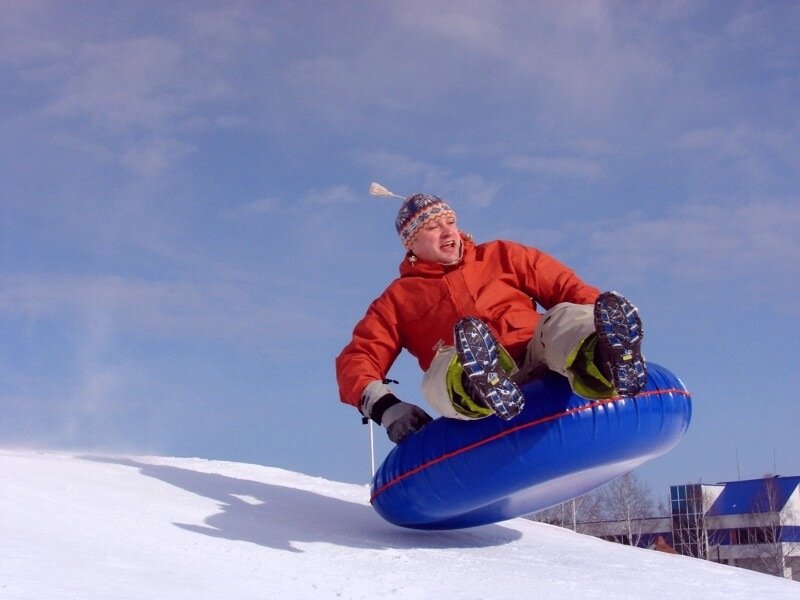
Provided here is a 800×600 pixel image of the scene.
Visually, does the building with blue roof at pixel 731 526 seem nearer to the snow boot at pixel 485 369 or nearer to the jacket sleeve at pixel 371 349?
the jacket sleeve at pixel 371 349

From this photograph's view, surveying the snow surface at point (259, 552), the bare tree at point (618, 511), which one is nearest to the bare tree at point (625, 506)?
the bare tree at point (618, 511)

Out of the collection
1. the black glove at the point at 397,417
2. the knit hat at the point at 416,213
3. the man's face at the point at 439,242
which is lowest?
the black glove at the point at 397,417

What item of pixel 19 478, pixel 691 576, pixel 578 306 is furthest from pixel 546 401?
pixel 19 478

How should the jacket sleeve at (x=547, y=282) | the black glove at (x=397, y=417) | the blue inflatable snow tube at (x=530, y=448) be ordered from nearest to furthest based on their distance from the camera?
1. the blue inflatable snow tube at (x=530, y=448)
2. the black glove at (x=397, y=417)
3. the jacket sleeve at (x=547, y=282)

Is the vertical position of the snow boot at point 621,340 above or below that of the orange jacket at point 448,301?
below

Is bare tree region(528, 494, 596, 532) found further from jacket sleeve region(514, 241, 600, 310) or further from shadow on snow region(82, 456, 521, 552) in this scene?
jacket sleeve region(514, 241, 600, 310)

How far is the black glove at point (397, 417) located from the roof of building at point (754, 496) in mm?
18739

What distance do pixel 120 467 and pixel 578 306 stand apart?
2837 mm

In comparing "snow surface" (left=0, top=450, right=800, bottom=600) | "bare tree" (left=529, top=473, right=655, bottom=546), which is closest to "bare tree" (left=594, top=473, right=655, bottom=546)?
"bare tree" (left=529, top=473, right=655, bottom=546)

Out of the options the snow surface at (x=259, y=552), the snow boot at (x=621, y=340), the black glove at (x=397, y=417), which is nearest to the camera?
the snow surface at (x=259, y=552)

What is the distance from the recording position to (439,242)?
172 inches

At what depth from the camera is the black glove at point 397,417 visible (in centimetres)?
393

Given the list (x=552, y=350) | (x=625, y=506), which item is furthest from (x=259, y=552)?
(x=625, y=506)

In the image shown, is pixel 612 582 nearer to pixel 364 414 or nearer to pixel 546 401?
pixel 546 401
